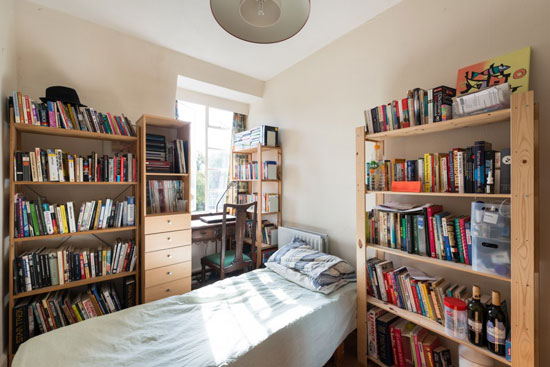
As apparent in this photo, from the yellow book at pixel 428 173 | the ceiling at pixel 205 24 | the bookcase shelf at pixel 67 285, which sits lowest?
the bookcase shelf at pixel 67 285

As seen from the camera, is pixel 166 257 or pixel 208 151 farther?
pixel 208 151

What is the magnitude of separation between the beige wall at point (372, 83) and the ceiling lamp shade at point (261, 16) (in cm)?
120

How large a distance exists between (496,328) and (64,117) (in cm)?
308

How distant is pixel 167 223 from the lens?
2.26 metres

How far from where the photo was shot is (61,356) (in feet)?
4.05

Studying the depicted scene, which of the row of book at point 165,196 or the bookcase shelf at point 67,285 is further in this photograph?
the row of book at point 165,196

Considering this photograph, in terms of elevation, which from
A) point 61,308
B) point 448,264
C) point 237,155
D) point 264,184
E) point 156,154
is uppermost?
point 237,155

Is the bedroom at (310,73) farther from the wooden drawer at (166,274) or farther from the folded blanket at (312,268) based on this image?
the folded blanket at (312,268)

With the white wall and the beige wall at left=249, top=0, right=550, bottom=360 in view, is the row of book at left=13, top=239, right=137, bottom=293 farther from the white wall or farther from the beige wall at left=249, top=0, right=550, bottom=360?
the beige wall at left=249, top=0, right=550, bottom=360

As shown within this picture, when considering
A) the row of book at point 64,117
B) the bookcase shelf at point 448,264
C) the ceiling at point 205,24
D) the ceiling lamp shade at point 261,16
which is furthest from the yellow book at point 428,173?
the row of book at point 64,117

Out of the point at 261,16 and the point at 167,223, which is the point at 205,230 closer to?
the point at 167,223

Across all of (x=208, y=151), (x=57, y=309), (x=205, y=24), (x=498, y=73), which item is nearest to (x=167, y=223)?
(x=57, y=309)

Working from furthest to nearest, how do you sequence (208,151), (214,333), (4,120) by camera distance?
(208,151) < (4,120) < (214,333)

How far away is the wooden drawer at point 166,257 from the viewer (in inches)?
85.0
